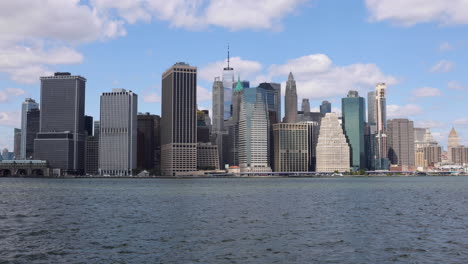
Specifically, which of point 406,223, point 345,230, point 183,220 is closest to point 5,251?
point 183,220

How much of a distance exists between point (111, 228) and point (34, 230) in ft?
29.8

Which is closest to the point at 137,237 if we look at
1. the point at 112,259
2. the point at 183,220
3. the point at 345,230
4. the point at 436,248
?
the point at 112,259

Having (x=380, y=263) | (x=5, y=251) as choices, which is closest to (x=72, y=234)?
(x=5, y=251)

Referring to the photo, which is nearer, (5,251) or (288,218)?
(5,251)

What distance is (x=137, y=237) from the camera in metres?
57.9

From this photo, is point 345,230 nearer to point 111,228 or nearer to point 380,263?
point 380,263

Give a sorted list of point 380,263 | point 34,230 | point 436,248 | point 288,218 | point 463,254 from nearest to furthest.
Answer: point 380,263 → point 463,254 → point 436,248 → point 34,230 → point 288,218

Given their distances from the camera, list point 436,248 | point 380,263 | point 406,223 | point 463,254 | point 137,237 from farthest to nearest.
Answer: point 406,223 → point 137,237 → point 436,248 → point 463,254 → point 380,263

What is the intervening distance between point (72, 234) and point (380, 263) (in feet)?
114

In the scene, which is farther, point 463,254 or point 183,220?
point 183,220

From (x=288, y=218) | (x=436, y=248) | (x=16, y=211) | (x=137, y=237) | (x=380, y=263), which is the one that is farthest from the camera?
(x=16, y=211)

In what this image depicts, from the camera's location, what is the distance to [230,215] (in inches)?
3199

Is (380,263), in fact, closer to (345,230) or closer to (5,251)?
(345,230)

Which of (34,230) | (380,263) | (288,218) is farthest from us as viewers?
(288,218)
